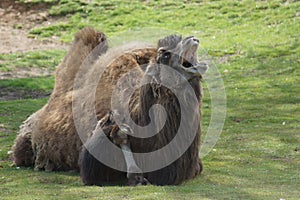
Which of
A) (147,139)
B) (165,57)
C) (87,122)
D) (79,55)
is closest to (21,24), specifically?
(79,55)

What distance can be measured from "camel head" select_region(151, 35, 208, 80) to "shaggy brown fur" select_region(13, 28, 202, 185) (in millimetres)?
139

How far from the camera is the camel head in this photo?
278 inches

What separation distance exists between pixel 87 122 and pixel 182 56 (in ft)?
4.95

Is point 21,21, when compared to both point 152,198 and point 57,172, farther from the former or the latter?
point 152,198

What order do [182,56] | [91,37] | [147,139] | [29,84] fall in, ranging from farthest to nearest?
[29,84]
[91,37]
[147,139]
[182,56]

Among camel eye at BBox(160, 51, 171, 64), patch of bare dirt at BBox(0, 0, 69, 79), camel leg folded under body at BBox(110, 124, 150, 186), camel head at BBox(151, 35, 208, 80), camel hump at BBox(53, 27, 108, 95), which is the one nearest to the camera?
camel head at BBox(151, 35, 208, 80)

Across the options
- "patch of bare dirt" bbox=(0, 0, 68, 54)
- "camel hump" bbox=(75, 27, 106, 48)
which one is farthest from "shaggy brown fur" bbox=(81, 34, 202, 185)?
"patch of bare dirt" bbox=(0, 0, 68, 54)

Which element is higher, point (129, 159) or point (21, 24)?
point (129, 159)

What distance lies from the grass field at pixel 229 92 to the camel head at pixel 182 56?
3.76 feet

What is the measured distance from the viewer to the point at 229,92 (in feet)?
53.8

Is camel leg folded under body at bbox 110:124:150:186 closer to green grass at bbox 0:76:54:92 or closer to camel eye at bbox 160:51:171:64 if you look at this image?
camel eye at bbox 160:51:171:64

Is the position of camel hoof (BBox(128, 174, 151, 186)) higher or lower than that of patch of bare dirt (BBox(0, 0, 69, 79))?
higher

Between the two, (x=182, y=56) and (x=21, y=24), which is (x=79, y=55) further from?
(x=21, y=24)

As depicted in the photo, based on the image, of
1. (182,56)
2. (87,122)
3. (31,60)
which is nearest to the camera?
(182,56)
